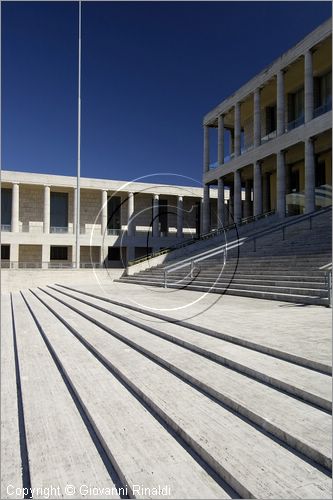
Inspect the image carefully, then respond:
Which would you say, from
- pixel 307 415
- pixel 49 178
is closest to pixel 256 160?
pixel 49 178

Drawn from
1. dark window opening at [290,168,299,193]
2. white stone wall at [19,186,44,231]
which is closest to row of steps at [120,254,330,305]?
dark window opening at [290,168,299,193]

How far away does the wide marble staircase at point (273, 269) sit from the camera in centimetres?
1220

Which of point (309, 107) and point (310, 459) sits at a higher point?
point (309, 107)

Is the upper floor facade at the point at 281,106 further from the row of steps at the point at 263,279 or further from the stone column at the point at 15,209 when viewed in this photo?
the stone column at the point at 15,209

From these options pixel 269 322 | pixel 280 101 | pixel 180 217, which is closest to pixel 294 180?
pixel 280 101

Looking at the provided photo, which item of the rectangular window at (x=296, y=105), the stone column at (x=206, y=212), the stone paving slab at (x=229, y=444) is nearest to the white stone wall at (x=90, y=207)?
the stone column at (x=206, y=212)

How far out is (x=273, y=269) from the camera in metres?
15.1

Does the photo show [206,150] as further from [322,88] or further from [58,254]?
[58,254]

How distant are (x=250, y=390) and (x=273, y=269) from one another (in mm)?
11219

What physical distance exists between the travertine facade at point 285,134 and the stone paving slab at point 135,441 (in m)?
24.2

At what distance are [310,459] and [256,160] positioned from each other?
31.7 meters

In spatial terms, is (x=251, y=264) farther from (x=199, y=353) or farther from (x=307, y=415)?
(x=307, y=415)

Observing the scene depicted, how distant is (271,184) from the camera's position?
38.3 m

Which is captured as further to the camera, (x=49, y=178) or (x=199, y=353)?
(x=49, y=178)
